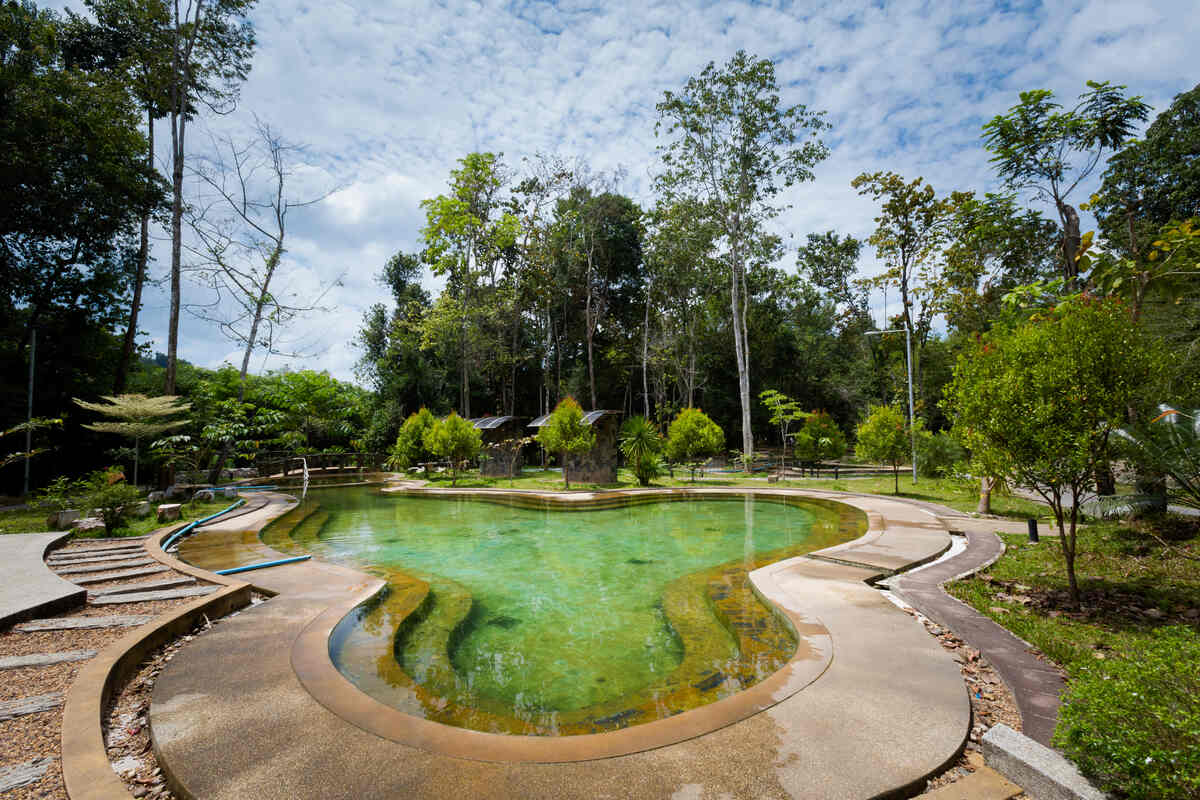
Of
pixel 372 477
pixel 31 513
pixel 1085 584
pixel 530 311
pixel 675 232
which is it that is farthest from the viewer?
pixel 530 311

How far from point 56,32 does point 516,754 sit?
23907 millimetres

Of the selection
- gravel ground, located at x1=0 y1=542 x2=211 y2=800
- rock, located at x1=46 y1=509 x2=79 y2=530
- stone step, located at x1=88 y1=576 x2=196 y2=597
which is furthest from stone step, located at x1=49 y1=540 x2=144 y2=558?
gravel ground, located at x1=0 y1=542 x2=211 y2=800

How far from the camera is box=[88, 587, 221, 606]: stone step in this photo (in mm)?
4414

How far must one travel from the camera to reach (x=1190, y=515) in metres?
6.18

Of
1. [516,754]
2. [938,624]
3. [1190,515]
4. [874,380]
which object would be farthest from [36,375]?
[874,380]

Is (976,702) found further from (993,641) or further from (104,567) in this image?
(104,567)

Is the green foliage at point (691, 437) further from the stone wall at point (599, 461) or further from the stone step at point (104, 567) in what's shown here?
the stone step at point (104, 567)

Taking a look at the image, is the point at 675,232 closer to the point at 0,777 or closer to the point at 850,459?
the point at 850,459

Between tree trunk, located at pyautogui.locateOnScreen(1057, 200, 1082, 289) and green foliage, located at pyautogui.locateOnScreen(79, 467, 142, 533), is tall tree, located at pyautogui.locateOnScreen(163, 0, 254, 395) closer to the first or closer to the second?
green foliage, located at pyautogui.locateOnScreen(79, 467, 142, 533)

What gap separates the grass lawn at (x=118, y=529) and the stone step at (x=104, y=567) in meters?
2.47

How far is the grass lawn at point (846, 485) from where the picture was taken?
9734 millimetres

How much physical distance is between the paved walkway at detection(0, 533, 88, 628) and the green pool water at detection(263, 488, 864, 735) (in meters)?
2.44

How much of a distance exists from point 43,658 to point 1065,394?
811cm

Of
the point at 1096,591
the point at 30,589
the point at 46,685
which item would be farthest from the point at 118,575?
the point at 1096,591
